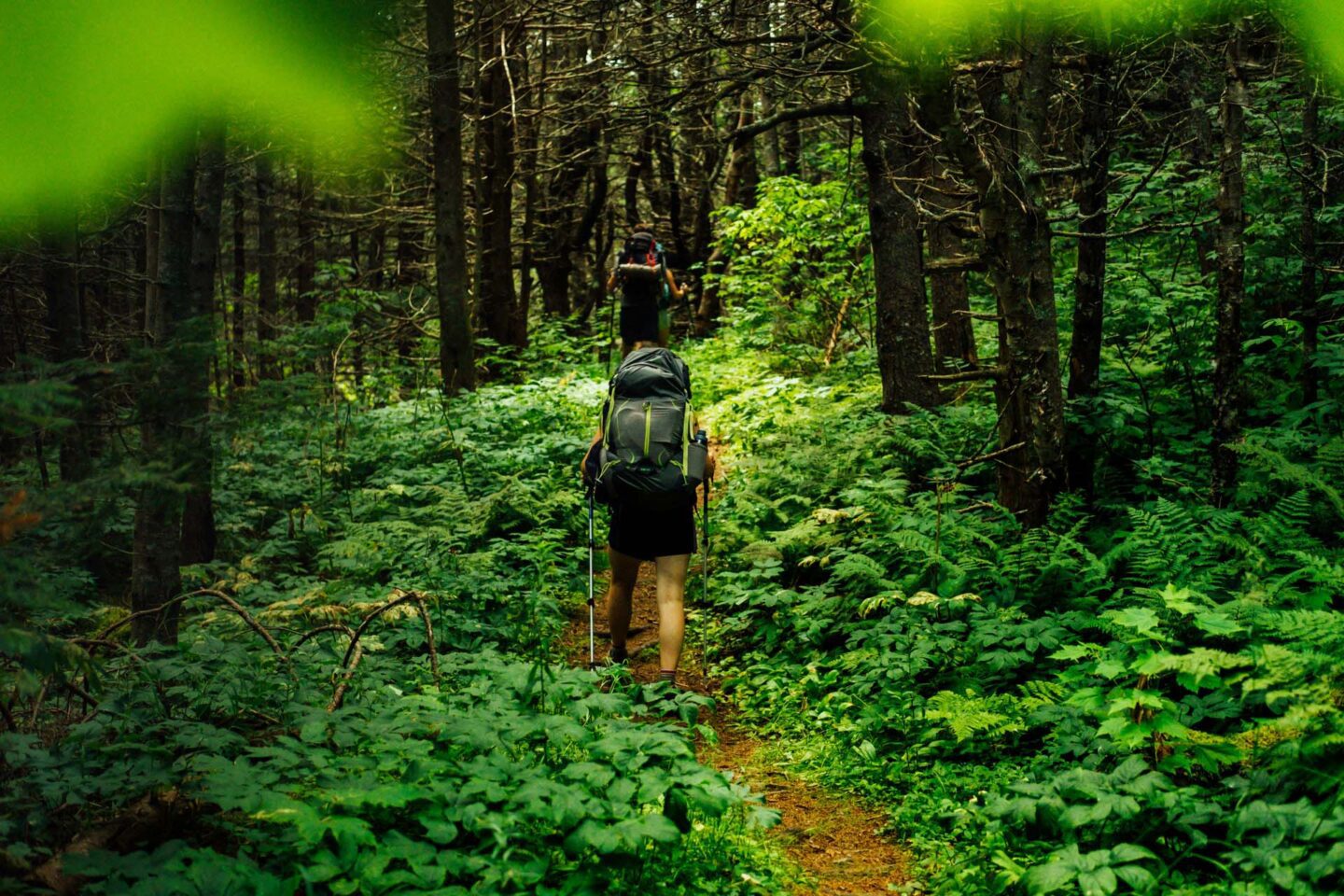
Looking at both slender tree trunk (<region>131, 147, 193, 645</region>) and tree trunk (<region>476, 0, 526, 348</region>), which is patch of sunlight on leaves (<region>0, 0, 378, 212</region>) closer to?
slender tree trunk (<region>131, 147, 193, 645</region>)

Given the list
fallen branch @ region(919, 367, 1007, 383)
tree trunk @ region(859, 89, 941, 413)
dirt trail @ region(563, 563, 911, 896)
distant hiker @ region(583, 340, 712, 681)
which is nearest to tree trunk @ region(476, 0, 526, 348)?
tree trunk @ region(859, 89, 941, 413)

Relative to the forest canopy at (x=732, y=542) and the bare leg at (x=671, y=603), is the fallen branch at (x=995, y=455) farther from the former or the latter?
the bare leg at (x=671, y=603)

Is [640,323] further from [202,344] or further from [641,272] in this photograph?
[202,344]

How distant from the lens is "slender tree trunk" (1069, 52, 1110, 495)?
6586mm

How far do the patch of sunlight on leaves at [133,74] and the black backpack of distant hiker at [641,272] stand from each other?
4.80 meters

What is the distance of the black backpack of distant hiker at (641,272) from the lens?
21.7ft

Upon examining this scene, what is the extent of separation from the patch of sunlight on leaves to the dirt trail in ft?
10.5

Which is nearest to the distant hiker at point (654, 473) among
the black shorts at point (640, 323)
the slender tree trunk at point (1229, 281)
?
the black shorts at point (640, 323)

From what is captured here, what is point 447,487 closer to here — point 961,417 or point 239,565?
point 239,565

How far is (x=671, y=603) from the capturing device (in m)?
5.70

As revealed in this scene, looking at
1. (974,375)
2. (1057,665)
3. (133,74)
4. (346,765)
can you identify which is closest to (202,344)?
(346,765)

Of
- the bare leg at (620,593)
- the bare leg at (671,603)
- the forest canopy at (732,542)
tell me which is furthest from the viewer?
the bare leg at (620,593)

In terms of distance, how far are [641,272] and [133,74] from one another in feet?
17.2

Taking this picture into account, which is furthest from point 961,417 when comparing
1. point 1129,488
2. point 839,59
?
point 839,59
